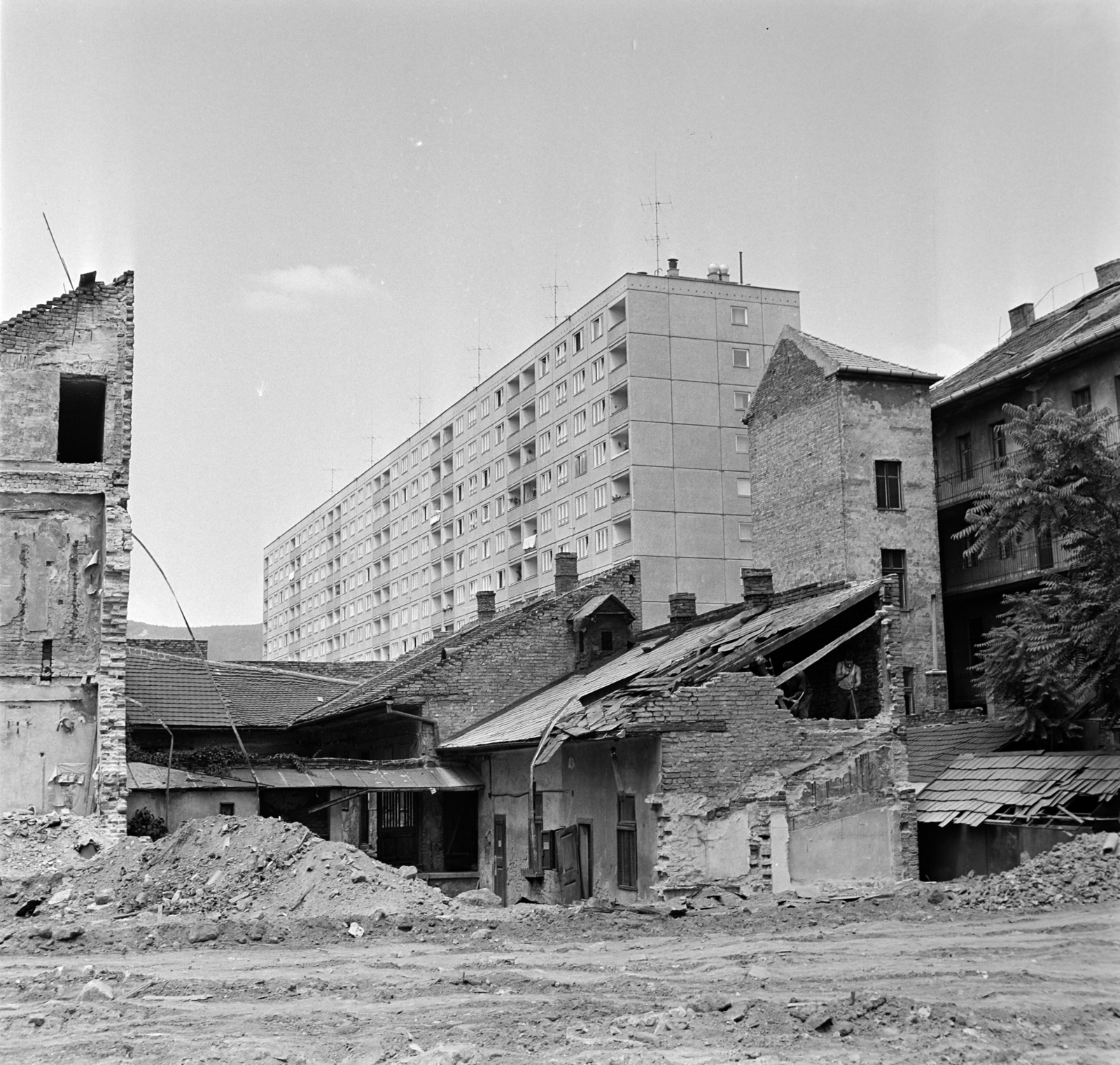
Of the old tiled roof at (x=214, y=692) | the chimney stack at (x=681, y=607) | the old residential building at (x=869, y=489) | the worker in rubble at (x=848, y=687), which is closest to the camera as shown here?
the worker in rubble at (x=848, y=687)

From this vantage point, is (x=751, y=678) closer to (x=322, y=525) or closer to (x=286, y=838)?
(x=286, y=838)

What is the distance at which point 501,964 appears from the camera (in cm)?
1473

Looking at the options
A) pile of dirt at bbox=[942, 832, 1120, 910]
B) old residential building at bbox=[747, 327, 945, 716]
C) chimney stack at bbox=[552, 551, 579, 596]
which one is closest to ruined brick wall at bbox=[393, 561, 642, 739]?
chimney stack at bbox=[552, 551, 579, 596]

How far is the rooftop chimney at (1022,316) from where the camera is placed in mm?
41719

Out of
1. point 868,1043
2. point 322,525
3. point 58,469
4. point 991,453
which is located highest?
point 322,525

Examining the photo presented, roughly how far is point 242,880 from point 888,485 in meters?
22.8

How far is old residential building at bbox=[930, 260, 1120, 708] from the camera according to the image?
111 feet

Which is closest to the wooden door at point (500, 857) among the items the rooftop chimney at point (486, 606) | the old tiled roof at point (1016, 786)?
the old tiled roof at point (1016, 786)

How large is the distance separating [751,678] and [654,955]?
20.0ft

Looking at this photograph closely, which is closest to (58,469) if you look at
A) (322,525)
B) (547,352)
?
(547,352)

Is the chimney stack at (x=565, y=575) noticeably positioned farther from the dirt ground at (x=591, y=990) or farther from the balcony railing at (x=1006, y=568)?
the dirt ground at (x=591, y=990)

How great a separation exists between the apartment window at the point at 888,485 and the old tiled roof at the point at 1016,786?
521 inches

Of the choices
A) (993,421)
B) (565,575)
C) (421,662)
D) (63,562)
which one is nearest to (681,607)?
(565,575)

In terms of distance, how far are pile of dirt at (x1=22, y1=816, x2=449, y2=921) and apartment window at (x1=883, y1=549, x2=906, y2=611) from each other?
20.2 meters
